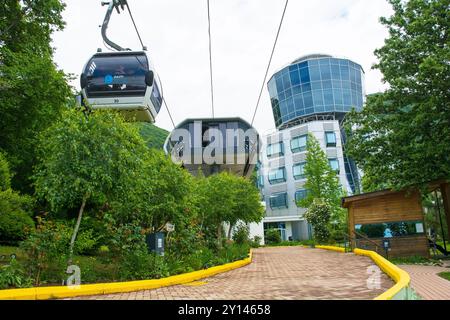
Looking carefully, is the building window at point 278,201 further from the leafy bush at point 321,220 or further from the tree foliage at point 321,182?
the leafy bush at point 321,220

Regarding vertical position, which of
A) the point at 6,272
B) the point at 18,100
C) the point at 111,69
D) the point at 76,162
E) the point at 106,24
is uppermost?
the point at 106,24

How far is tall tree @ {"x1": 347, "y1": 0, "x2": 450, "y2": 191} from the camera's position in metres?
17.4

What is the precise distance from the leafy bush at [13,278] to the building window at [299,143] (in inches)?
1969

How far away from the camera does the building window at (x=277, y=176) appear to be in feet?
191

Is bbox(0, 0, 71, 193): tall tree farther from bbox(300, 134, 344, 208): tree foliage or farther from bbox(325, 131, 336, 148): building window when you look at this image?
bbox(325, 131, 336, 148): building window

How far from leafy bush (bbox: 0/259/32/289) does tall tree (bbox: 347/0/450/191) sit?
16.5m

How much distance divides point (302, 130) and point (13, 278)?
51.7 m

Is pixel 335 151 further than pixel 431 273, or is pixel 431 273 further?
pixel 335 151

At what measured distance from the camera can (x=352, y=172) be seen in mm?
57688

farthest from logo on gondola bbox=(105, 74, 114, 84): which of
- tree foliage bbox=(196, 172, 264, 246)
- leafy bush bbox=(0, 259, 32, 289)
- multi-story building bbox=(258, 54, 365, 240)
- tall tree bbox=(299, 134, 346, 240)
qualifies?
multi-story building bbox=(258, 54, 365, 240)
